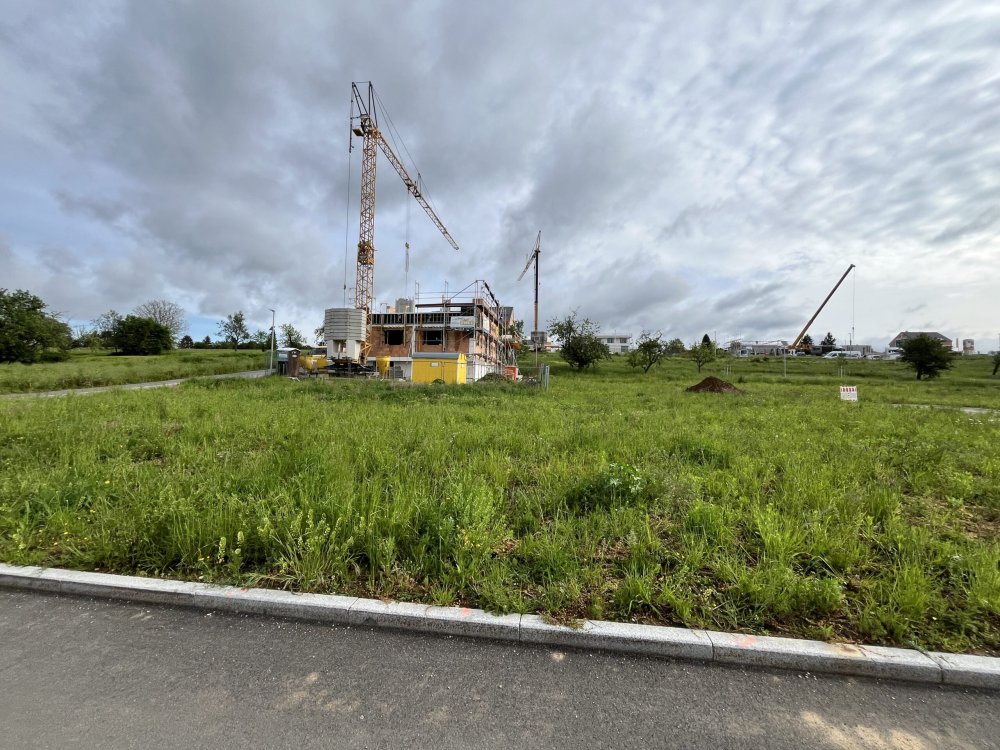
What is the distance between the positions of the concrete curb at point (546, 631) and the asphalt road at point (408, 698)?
0.24 feet

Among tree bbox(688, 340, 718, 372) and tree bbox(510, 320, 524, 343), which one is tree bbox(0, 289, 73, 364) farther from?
tree bbox(688, 340, 718, 372)

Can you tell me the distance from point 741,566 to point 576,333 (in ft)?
177

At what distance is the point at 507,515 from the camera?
4.38 m

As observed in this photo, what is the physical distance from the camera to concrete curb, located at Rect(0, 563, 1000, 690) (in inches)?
97.7

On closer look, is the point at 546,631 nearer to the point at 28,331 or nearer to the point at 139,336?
the point at 28,331

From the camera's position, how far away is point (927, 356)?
43.3 meters

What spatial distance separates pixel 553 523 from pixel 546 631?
147 centimetres

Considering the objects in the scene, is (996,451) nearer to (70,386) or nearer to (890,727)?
(890,727)

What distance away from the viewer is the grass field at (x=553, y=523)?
297 centimetres

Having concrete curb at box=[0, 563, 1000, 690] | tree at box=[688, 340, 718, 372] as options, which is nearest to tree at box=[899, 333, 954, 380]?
tree at box=[688, 340, 718, 372]

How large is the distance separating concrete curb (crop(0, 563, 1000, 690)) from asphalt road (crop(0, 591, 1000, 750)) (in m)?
0.07

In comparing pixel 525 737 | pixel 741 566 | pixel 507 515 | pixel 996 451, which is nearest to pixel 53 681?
pixel 525 737

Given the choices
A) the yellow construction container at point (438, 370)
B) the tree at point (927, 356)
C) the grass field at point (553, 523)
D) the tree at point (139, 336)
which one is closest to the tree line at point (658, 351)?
the tree at point (927, 356)

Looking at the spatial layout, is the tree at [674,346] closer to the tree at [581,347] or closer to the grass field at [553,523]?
the tree at [581,347]
